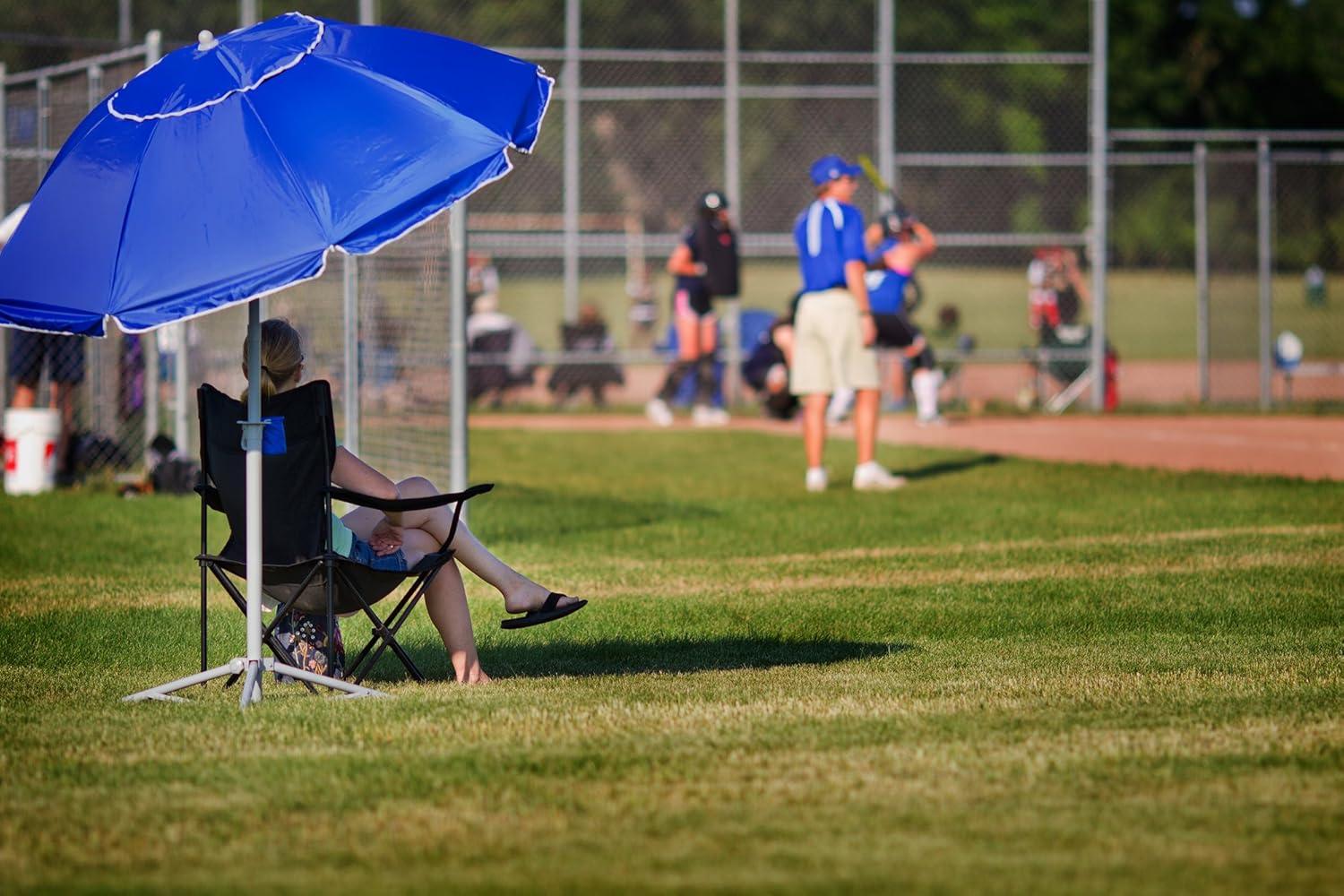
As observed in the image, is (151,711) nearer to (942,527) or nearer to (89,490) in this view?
(942,527)

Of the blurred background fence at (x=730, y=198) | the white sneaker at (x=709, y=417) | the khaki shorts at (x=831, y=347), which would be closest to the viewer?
the blurred background fence at (x=730, y=198)

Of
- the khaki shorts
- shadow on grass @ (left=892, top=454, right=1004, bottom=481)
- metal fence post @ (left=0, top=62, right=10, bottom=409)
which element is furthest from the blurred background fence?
shadow on grass @ (left=892, top=454, right=1004, bottom=481)

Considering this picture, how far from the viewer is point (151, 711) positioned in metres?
6.36

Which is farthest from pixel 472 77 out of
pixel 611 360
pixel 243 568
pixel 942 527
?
pixel 611 360

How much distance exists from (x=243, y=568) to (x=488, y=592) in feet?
9.80

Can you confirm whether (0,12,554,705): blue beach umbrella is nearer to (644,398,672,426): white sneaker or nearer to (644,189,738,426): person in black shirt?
(644,189,738,426): person in black shirt

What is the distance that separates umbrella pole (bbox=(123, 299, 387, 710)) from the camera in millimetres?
6316

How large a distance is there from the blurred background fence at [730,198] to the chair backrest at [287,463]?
509 cm

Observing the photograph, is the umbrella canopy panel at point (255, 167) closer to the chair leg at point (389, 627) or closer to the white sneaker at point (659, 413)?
the chair leg at point (389, 627)

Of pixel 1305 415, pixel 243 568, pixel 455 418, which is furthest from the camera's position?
pixel 1305 415

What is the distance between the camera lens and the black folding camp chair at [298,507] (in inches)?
251

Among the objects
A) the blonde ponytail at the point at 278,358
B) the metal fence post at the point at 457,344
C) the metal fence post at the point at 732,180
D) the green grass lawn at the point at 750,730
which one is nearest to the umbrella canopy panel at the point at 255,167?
the blonde ponytail at the point at 278,358

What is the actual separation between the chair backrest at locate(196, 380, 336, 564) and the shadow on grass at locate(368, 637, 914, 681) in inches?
35.3

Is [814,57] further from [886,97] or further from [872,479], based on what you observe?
[872,479]
